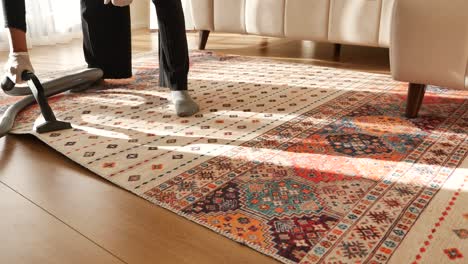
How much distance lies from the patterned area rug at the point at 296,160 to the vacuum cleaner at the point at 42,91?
0.04 metres

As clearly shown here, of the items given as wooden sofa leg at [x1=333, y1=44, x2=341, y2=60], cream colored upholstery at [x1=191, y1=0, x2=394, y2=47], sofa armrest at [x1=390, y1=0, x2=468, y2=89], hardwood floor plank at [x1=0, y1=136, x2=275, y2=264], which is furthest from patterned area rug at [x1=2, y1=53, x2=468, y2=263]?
wooden sofa leg at [x1=333, y1=44, x2=341, y2=60]

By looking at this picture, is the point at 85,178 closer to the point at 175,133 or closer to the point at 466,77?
the point at 175,133

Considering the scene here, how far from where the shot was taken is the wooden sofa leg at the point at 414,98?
4.95 feet

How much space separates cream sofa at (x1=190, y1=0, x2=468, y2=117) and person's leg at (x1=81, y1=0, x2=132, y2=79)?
77 cm

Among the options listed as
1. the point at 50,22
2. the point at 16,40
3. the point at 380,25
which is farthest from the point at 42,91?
the point at 50,22

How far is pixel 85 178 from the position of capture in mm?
1138

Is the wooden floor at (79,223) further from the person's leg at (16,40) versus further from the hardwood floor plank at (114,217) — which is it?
the person's leg at (16,40)

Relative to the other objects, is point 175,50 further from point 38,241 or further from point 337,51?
point 337,51

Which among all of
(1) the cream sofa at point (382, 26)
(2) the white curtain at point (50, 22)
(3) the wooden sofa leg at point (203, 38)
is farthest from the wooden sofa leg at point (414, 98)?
(2) the white curtain at point (50, 22)

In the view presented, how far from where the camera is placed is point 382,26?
2164 millimetres

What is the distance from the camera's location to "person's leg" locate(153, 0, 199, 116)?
1.58 m

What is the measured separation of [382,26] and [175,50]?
42.0 inches

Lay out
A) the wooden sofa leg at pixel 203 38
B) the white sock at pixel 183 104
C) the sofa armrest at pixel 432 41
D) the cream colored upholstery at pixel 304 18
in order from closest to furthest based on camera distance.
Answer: the sofa armrest at pixel 432 41
the white sock at pixel 183 104
the cream colored upholstery at pixel 304 18
the wooden sofa leg at pixel 203 38

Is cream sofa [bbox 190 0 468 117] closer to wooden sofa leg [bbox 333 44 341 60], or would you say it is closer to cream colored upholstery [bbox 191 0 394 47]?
cream colored upholstery [bbox 191 0 394 47]
